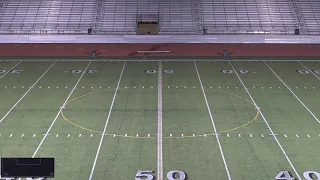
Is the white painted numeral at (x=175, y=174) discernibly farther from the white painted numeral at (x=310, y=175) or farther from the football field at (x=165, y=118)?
the white painted numeral at (x=310, y=175)

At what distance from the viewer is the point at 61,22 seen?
92.6 feet

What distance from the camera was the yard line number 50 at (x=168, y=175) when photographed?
12.3 meters

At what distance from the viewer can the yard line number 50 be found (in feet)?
40.3

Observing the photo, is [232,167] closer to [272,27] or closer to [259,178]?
[259,178]

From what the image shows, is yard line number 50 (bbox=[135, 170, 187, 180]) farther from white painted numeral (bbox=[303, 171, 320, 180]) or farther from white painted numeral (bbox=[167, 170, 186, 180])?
white painted numeral (bbox=[303, 171, 320, 180])

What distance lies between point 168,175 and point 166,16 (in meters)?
17.0

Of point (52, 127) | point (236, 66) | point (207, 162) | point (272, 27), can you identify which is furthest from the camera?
point (272, 27)

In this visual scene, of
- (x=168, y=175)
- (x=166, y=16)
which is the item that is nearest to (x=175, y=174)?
(x=168, y=175)

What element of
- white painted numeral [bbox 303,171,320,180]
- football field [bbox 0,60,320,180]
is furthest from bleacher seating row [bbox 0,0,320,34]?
white painted numeral [bbox 303,171,320,180]

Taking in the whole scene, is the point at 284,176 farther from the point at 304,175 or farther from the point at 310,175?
the point at 310,175

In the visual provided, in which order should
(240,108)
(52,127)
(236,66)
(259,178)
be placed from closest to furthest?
(259,178), (52,127), (240,108), (236,66)

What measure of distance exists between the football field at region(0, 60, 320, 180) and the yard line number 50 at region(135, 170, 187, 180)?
0.02m

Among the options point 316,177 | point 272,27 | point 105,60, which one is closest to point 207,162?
point 316,177

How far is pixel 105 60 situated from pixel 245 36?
6.60 m
